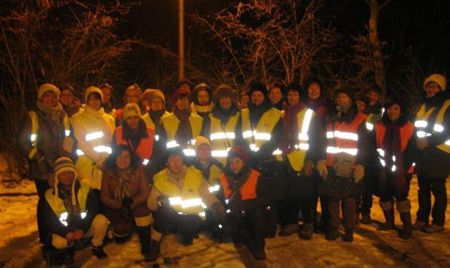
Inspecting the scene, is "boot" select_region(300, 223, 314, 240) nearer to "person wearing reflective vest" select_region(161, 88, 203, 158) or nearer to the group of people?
the group of people

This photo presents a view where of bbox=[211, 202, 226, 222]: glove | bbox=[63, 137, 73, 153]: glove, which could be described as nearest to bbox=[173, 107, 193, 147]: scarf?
bbox=[211, 202, 226, 222]: glove

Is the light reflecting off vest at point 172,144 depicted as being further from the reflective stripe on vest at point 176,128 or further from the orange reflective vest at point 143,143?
the orange reflective vest at point 143,143

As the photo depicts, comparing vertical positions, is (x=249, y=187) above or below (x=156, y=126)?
below

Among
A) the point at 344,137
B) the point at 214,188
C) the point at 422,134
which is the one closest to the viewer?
the point at 344,137

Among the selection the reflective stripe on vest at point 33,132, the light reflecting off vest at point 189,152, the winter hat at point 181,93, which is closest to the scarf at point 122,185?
the light reflecting off vest at point 189,152

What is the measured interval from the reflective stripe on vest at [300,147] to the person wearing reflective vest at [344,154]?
0.79 feet

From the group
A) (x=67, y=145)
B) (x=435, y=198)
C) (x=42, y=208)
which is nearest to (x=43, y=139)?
(x=67, y=145)

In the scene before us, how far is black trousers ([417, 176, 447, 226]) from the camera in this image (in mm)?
6758

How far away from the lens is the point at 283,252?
615 centimetres

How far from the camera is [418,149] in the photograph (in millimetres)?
6680

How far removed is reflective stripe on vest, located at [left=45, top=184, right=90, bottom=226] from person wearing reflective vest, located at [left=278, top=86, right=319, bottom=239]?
2.45 meters

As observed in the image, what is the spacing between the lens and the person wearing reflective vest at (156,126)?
650cm

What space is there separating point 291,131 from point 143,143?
6.29 ft

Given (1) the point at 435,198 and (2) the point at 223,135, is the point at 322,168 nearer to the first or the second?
(2) the point at 223,135
